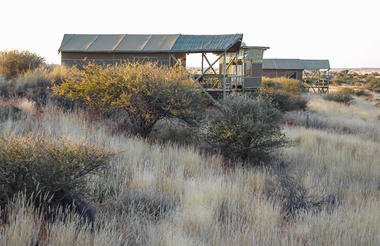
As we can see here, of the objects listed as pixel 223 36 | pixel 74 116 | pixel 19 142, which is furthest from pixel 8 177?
pixel 223 36

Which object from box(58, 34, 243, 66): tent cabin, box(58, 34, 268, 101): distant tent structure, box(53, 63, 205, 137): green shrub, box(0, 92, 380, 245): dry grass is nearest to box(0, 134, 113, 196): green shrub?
box(0, 92, 380, 245): dry grass

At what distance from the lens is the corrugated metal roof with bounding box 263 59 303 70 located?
3816 cm

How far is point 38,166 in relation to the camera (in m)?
3.66

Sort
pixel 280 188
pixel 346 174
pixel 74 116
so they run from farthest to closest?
1. pixel 74 116
2. pixel 346 174
3. pixel 280 188

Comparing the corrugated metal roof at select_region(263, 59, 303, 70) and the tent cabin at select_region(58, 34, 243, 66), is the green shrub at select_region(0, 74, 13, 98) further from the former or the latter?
the corrugated metal roof at select_region(263, 59, 303, 70)

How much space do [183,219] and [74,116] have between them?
6575 mm

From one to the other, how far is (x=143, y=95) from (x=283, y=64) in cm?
3254

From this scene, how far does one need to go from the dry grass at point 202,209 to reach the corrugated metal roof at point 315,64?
1357 inches

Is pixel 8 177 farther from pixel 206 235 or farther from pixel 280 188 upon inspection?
pixel 280 188

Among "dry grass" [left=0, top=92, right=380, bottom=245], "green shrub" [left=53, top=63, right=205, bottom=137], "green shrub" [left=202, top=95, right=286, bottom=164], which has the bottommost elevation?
"dry grass" [left=0, top=92, right=380, bottom=245]

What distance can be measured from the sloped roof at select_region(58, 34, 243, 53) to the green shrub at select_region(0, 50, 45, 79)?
13.8ft

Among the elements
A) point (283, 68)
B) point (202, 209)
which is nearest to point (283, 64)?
point (283, 68)

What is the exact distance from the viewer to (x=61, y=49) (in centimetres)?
2052

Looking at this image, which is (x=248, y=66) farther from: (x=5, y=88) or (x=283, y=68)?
(x=5, y=88)
